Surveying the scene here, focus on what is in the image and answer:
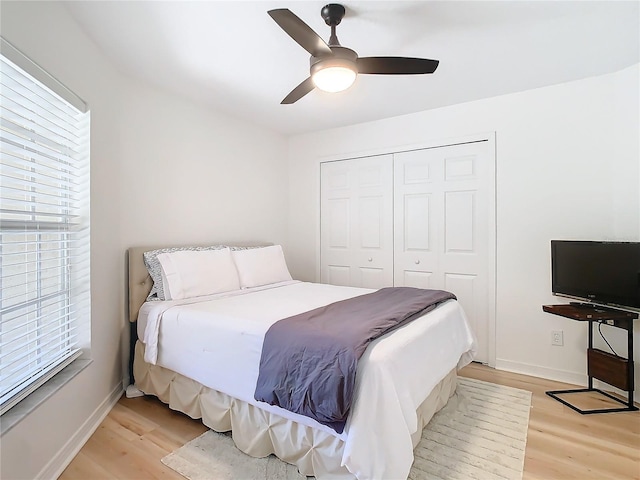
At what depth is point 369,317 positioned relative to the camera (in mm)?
1930

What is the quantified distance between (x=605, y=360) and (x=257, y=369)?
8.17ft

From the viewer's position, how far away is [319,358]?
156 centimetres

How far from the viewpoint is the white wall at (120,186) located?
164 centimetres

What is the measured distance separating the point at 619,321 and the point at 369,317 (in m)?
1.85

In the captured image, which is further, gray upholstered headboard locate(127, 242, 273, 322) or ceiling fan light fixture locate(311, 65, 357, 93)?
gray upholstered headboard locate(127, 242, 273, 322)

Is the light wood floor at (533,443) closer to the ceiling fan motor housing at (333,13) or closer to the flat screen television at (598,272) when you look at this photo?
the flat screen television at (598,272)

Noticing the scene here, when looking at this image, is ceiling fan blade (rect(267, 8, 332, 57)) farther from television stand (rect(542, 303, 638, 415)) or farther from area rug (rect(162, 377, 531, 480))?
television stand (rect(542, 303, 638, 415))

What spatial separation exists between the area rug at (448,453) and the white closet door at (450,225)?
1.09 metres

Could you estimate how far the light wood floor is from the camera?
1.76m

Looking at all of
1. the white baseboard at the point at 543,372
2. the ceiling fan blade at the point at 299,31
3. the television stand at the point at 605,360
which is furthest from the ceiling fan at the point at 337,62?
the white baseboard at the point at 543,372

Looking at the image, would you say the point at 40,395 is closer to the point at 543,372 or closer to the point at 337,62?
the point at 337,62

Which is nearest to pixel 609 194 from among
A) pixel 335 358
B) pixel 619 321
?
pixel 619 321

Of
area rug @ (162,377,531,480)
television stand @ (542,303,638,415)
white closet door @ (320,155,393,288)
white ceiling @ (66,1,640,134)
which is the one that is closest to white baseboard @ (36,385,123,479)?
area rug @ (162,377,531,480)

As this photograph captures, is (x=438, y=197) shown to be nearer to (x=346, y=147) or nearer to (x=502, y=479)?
(x=346, y=147)
